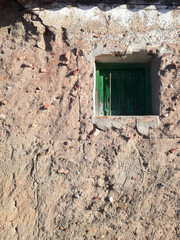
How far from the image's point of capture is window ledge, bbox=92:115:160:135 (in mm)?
3270

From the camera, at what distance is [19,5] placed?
3551mm

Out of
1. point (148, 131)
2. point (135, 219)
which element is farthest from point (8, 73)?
point (135, 219)

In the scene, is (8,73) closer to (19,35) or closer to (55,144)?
(19,35)

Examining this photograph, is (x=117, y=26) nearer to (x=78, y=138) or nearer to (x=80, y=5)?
(x=80, y=5)

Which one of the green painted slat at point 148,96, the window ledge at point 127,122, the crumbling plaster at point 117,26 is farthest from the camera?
the green painted slat at point 148,96

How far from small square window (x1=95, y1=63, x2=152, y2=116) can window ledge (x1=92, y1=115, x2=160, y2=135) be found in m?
0.26

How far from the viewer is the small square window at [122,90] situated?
3570mm

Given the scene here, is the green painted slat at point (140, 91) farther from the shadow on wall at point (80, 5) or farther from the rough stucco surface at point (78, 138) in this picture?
the shadow on wall at point (80, 5)

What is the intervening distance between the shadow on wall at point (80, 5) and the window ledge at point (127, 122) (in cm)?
113

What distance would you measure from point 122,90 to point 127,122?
0.46 metres

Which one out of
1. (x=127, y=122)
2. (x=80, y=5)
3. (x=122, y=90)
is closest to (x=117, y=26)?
(x=80, y=5)

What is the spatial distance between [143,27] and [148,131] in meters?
1.07

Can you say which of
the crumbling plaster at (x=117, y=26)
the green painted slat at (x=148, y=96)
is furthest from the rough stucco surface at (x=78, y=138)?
the green painted slat at (x=148, y=96)

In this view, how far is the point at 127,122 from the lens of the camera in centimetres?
328
